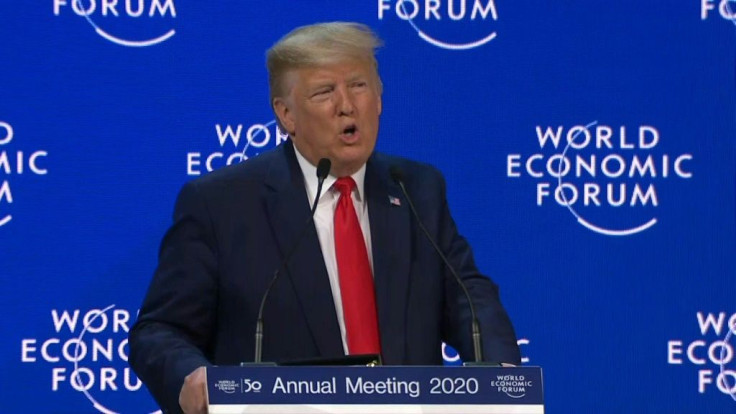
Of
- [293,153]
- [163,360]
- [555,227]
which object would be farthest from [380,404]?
[555,227]

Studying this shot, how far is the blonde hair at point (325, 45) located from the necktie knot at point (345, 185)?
0.30m

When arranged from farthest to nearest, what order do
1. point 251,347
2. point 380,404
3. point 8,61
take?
point 8,61 < point 251,347 < point 380,404

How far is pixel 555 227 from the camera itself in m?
4.02

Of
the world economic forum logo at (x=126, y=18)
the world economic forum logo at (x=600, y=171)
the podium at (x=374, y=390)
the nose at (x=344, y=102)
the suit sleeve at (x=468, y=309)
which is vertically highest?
the world economic forum logo at (x=126, y=18)

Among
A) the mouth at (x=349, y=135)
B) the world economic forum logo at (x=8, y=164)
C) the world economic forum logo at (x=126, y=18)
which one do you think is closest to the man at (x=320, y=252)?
the mouth at (x=349, y=135)

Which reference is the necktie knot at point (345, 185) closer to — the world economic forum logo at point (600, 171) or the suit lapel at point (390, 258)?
the suit lapel at point (390, 258)

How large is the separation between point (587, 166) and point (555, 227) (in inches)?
9.2

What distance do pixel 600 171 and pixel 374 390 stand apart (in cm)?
210

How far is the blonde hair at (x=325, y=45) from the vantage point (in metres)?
2.88

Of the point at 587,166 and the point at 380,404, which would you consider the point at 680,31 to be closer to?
the point at 587,166

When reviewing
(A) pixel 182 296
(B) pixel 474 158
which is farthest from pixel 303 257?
(B) pixel 474 158

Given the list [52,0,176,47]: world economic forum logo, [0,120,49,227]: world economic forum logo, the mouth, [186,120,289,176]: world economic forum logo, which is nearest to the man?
the mouth

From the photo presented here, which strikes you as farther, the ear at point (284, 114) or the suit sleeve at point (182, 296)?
the ear at point (284, 114)

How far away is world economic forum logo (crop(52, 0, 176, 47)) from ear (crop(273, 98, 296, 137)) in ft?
3.42
